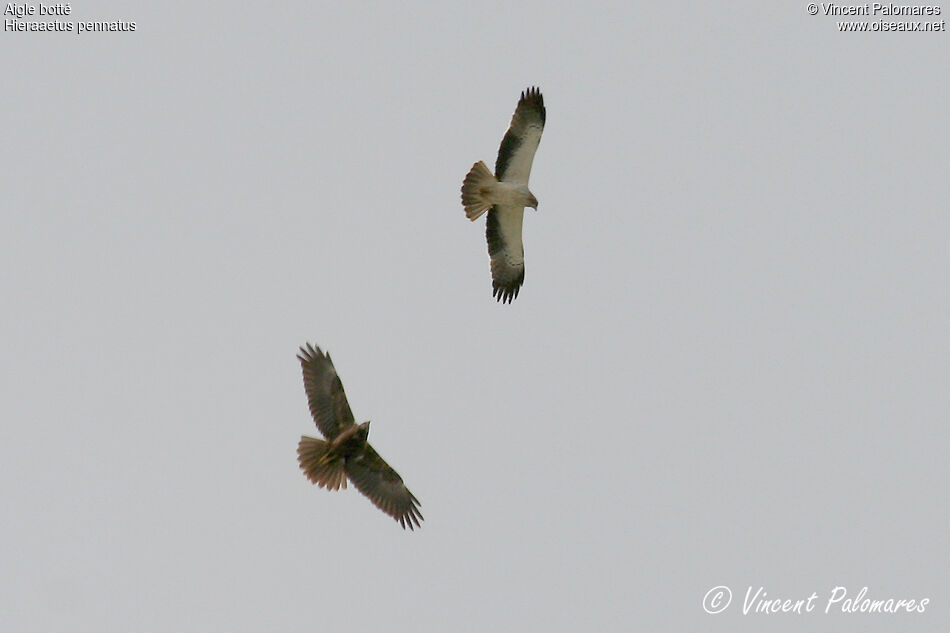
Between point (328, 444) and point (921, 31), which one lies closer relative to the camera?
point (328, 444)

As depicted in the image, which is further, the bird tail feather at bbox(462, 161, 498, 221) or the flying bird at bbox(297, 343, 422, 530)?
the bird tail feather at bbox(462, 161, 498, 221)

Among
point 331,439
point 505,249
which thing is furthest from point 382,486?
point 505,249

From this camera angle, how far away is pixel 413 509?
74.7ft

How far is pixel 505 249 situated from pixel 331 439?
12.7 ft

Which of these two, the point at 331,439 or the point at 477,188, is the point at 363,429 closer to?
the point at 331,439

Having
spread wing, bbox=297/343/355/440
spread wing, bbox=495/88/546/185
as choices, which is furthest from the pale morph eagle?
spread wing, bbox=297/343/355/440

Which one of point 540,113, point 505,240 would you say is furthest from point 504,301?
point 540,113

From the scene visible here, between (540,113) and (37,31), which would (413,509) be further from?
(37,31)

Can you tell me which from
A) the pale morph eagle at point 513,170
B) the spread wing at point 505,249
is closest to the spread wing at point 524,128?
the pale morph eagle at point 513,170

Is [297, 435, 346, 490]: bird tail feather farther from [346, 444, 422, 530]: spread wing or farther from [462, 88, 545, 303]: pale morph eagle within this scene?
[462, 88, 545, 303]: pale morph eagle

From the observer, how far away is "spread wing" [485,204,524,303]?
2362cm

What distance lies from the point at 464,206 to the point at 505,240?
1262 mm

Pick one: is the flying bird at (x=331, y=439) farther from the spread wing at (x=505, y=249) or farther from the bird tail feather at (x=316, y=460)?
the spread wing at (x=505, y=249)

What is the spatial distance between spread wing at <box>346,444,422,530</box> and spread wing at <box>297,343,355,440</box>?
0.46m
